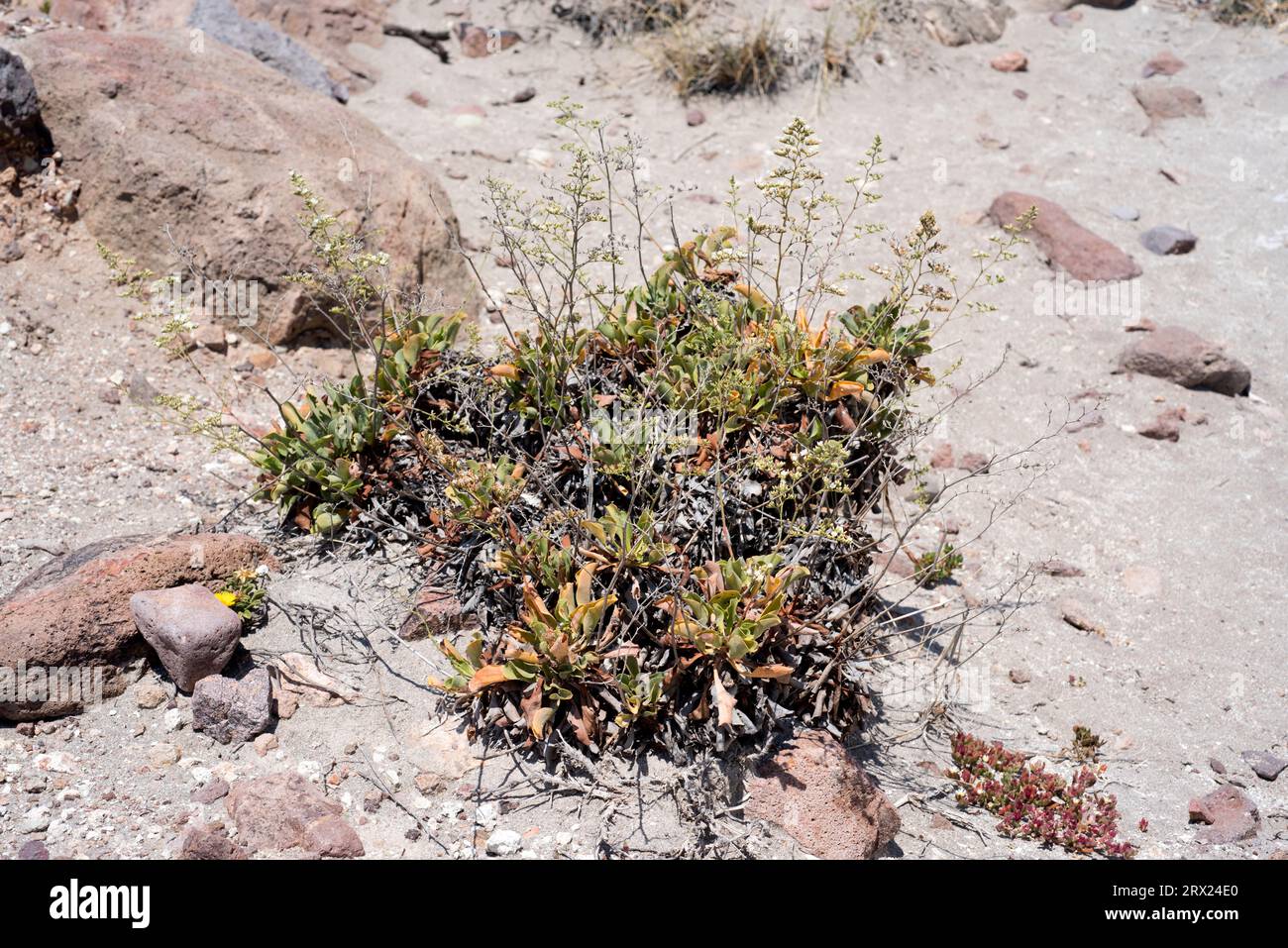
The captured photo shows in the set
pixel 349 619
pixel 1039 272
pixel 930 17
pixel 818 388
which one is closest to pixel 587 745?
pixel 349 619

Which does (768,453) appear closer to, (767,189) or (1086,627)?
(767,189)

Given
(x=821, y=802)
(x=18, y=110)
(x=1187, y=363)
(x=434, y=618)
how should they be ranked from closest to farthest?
(x=821, y=802)
(x=434, y=618)
(x=18, y=110)
(x=1187, y=363)

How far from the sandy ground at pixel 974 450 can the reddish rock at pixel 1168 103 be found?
0.12 m

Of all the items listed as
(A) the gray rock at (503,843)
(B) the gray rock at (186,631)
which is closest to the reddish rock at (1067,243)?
(A) the gray rock at (503,843)

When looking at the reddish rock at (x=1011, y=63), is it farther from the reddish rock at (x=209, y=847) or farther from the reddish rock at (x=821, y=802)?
the reddish rock at (x=209, y=847)

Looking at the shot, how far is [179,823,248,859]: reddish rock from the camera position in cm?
313

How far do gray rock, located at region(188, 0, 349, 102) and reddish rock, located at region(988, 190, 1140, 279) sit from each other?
4953mm

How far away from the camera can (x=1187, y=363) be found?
6.24 meters

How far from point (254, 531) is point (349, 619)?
725 mm

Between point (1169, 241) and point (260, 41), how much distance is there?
21.6ft

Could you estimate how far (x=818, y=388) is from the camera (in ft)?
13.9

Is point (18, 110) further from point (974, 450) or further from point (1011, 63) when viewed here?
point (1011, 63)

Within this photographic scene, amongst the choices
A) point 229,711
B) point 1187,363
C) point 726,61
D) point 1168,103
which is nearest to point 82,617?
point 229,711

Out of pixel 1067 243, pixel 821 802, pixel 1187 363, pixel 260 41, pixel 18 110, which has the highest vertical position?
pixel 260 41
